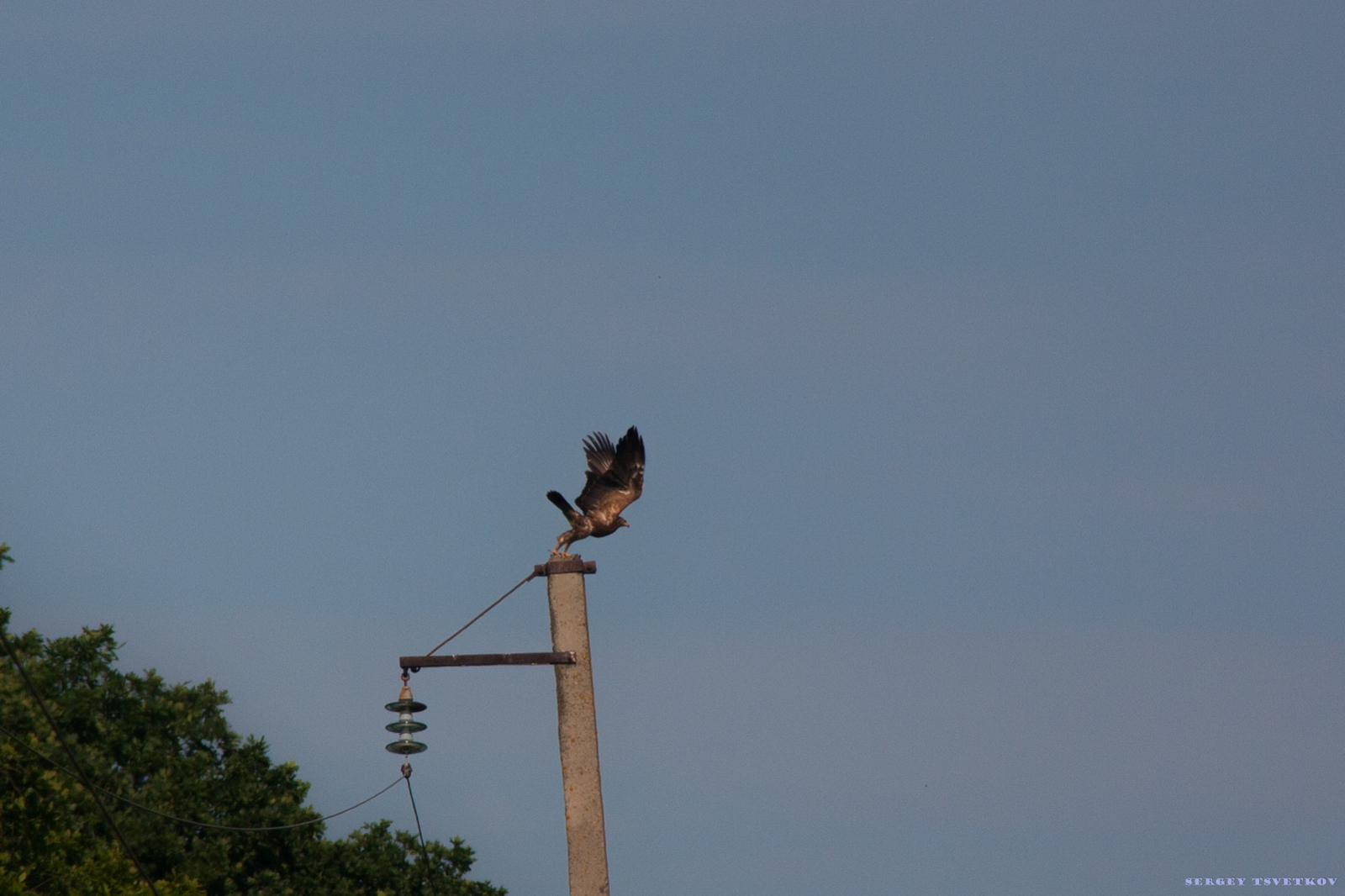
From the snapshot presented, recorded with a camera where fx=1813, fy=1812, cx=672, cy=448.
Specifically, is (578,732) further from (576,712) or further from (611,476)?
(611,476)

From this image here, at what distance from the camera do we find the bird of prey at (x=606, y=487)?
1279 cm

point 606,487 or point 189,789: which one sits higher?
point 189,789

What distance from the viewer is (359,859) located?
1214 inches

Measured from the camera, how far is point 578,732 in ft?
38.4

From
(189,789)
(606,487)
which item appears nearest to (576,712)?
(606,487)

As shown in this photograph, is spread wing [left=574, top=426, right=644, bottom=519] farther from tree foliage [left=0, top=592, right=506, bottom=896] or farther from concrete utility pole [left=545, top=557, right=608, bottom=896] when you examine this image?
tree foliage [left=0, top=592, right=506, bottom=896]

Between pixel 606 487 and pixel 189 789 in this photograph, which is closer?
pixel 606 487

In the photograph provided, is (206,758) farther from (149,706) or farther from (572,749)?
(572,749)

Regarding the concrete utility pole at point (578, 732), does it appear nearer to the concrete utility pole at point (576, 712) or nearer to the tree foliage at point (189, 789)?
the concrete utility pole at point (576, 712)

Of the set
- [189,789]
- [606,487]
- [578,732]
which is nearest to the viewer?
[578,732]

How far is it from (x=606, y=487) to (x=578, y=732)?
80.4 inches

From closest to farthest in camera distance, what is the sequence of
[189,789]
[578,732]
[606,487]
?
[578,732]
[606,487]
[189,789]

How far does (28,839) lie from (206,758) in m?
8.72

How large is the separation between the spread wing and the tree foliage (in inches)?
678
